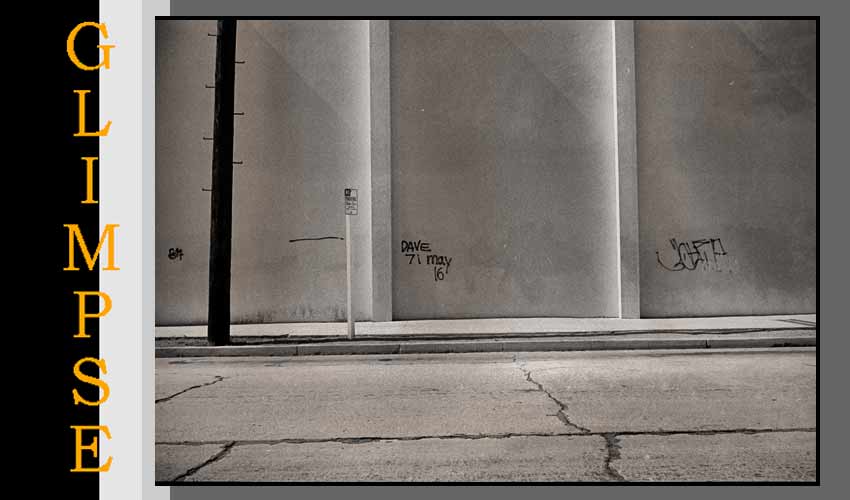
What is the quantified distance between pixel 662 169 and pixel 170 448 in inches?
487

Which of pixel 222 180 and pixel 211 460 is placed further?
pixel 222 180

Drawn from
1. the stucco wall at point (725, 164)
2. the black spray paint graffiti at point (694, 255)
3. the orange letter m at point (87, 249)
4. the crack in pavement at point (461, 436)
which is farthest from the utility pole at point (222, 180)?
the black spray paint graffiti at point (694, 255)

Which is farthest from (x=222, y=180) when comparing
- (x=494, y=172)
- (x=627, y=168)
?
(x=627, y=168)

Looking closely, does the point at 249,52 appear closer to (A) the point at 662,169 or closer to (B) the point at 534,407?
(A) the point at 662,169

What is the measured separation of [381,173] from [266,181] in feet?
7.75

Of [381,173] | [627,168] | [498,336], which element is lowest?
[498,336]

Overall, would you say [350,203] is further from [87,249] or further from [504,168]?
[87,249]

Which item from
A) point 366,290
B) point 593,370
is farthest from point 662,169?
point 593,370

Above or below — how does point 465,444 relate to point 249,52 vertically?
below

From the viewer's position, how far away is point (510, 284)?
14.8 m

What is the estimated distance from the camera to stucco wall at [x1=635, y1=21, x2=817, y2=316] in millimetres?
14914

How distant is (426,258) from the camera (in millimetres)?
14719

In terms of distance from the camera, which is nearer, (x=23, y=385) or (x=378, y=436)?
(x=23, y=385)

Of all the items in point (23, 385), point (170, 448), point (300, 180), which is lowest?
point (170, 448)
